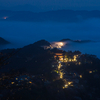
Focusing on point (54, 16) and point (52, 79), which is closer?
point (52, 79)

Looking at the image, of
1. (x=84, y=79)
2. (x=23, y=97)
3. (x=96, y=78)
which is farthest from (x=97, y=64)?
(x=23, y=97)

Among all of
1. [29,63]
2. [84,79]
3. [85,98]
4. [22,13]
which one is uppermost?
[22,13]

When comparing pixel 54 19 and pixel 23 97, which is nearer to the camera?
pixel 23 97

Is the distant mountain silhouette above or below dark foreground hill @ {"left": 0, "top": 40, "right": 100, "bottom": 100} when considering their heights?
above

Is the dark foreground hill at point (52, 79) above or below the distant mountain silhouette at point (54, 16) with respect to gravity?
below

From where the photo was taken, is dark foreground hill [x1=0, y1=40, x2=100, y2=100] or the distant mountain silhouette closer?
dark foreground hill [x1=0, y1=40, x2=100, y2=100]

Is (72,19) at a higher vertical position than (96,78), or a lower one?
higher

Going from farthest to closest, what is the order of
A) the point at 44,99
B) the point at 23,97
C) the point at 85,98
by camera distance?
1. the point at 85,98
2. the point at 44,99
3. the point at 23,97

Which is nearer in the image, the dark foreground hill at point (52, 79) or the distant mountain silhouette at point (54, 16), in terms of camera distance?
the dark foreground hill at point (52, 79)

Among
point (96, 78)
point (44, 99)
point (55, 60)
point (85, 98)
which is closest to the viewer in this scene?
point (44, 99)

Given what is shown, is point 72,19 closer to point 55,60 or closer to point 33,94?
point 55,60
